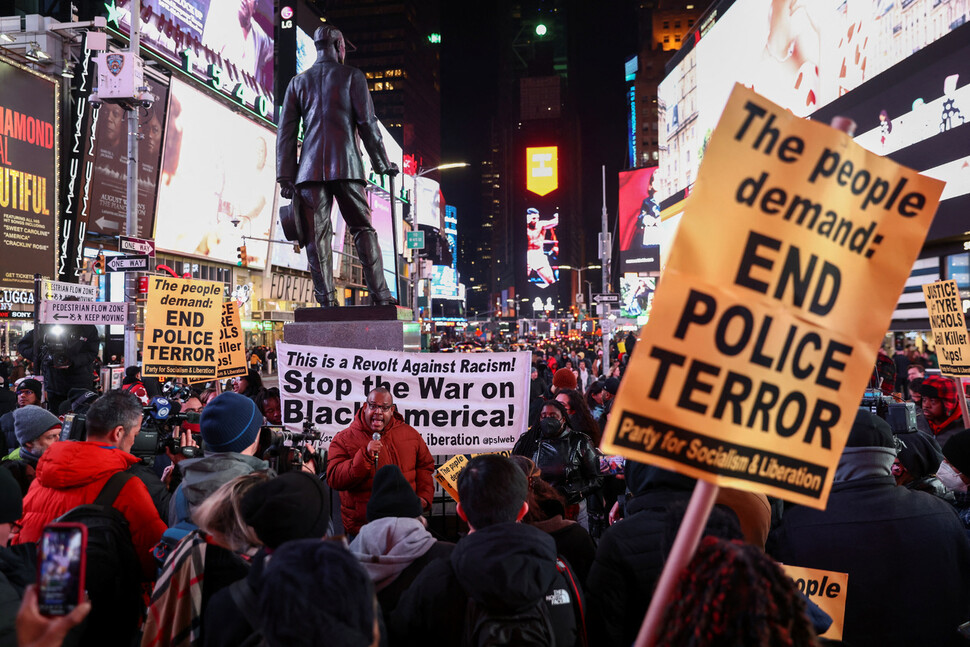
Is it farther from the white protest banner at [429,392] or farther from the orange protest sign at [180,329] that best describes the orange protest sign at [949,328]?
the orange protest sign at [180,329]

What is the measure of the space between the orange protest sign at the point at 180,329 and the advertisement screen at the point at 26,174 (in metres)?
24.0

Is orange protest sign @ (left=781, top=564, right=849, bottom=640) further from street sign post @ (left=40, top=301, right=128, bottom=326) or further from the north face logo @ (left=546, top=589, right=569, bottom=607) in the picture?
street sign post @ (left=40, top=301, right=128, bottom=326)

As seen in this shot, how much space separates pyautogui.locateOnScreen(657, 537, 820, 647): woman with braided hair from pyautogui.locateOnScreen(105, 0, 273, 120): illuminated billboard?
38.6 metres

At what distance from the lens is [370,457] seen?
4.83m

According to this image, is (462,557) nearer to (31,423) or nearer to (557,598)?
(557,598)

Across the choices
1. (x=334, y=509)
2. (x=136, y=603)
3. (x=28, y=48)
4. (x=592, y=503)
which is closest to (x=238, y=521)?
(x=136, y=603)

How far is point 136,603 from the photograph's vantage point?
10.8 ft

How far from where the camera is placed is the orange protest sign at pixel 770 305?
6.71 feet

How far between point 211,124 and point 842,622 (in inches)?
1723

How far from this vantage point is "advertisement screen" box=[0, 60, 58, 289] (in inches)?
1048

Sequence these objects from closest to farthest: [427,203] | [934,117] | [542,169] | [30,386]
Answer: [30,386], [934,117], [427,203], [542,169]

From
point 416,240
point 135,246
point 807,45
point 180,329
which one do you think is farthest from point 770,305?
point 807,45

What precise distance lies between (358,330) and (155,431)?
3565 millimetres

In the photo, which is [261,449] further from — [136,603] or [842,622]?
[842,622]
